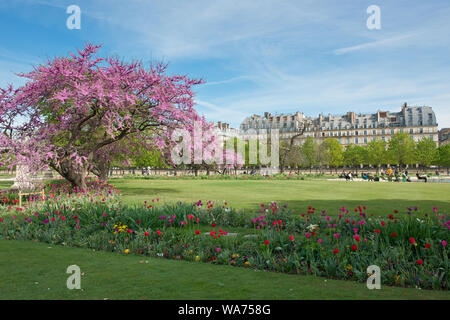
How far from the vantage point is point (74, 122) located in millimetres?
17969

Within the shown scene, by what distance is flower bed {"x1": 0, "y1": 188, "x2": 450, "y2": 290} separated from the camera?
5688mm

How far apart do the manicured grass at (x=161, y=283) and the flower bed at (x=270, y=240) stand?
0.38 metres

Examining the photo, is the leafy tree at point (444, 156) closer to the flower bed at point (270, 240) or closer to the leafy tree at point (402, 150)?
the leafy tree at point (402, 150)

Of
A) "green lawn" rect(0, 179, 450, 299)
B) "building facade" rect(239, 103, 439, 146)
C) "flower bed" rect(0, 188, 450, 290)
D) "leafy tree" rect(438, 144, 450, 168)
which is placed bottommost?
"green lawn" rect(0, 179, 450, 299)

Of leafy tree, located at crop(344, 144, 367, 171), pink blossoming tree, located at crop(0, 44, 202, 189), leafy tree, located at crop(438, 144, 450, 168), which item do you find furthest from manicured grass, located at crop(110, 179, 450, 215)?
leafy tree, located at crop(344, 144, 367, 171)

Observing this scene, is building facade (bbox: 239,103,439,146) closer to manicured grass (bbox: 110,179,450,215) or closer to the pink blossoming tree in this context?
manicured grass (bbox: 110,179,450,215)

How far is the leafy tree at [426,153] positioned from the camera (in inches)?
3098

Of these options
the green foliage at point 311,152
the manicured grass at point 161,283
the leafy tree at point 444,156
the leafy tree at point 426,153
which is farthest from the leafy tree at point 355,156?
the manicured grass at point 161,283

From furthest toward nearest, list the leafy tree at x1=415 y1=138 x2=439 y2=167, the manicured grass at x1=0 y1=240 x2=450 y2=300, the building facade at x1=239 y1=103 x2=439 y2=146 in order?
the building facade at x1=239 y1=103 x2=439 y2=146 → the leafy tree at x1=415 y1=138 x2=439 y2=167 → the manicured grass at x1=0 y1=240 x2=450 y2=300

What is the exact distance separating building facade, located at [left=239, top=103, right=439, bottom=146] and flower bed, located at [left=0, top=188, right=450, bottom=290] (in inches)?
3544

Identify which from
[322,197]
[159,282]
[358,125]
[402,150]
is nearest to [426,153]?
[402,150]

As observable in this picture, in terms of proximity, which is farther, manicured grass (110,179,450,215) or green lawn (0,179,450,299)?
manicured grass (110,179,450,215)

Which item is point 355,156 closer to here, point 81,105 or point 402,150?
point 402,150

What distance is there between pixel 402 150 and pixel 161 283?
8780cm
